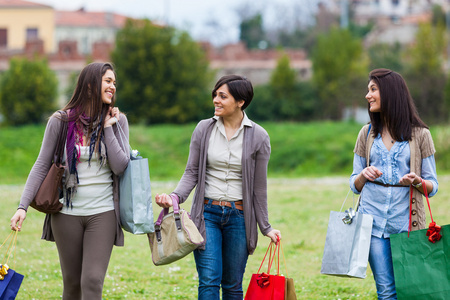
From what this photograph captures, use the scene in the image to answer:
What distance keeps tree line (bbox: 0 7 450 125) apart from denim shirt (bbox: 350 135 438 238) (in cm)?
3023

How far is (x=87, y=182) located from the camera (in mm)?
4742

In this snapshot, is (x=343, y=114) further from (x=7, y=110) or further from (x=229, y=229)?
(x=229, y=229)

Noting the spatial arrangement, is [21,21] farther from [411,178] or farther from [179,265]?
[411,178]

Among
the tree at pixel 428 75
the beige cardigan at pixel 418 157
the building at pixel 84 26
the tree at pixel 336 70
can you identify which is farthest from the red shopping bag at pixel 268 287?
the building at pixel 84 26

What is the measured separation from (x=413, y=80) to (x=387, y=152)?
35.5 m

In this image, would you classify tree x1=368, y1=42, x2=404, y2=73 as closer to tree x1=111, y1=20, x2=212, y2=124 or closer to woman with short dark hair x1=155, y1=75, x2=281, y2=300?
tree x1=111, y1=20, x2=212, y2=124

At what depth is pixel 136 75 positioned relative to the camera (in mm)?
37219

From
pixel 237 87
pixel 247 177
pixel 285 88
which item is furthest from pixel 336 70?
pixel 247 177

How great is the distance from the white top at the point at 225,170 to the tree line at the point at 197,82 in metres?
30.3

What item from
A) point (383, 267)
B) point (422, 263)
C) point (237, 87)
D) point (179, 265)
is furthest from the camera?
point (179, 265)

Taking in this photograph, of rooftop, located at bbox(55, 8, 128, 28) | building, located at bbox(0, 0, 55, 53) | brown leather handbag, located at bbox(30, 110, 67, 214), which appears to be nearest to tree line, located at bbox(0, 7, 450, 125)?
building, located at bbox(0, 0, 55, 53)

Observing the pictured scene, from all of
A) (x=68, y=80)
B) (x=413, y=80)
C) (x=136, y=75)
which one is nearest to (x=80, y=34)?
(x=68, y=80)

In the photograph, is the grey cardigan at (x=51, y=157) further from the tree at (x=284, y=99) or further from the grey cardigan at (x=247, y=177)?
the tree at (x=284, y=99)

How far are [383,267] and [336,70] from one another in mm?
36690
